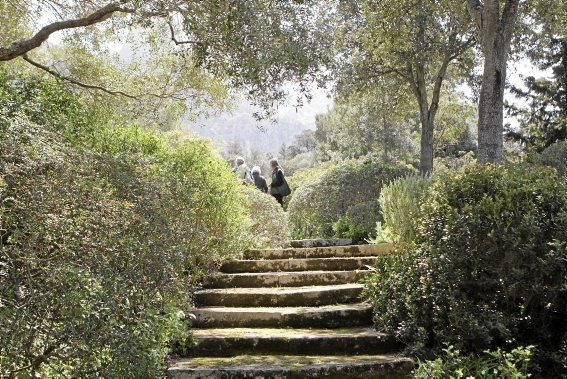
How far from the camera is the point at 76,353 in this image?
342 cm

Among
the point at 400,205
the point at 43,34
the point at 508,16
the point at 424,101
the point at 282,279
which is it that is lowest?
the point at 282,279

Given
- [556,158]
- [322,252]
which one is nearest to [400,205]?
[322,252]

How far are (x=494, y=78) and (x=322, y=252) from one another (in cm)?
395

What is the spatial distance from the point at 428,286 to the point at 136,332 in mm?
2835

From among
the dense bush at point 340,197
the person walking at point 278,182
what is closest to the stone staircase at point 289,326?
the dense bush at point 340,197

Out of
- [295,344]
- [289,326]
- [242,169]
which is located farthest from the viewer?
A: [242,169]

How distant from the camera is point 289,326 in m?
6.29

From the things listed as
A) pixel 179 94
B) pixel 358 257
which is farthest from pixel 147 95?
pixel 358 257

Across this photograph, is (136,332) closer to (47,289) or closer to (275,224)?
(47,289)

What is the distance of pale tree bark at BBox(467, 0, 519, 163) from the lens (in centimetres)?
864

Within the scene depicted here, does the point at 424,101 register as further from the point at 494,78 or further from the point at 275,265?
the point at 275,265

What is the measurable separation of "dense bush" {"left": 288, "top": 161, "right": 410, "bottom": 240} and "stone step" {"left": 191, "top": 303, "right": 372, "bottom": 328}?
6.16 metres

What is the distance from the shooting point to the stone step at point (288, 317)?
247 inches

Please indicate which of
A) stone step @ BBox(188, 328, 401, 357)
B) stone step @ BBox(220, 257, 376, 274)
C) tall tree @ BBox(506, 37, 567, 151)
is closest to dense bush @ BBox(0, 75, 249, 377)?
stone step @ BBox(188, 328, 401, 357)
